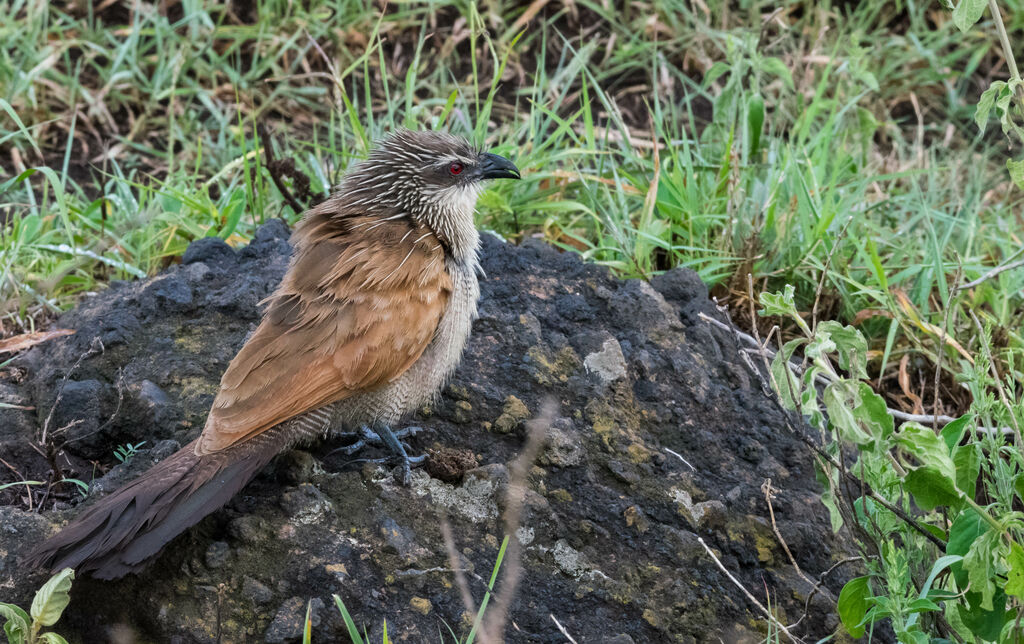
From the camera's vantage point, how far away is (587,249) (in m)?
4.88

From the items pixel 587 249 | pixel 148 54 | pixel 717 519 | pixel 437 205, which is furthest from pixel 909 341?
pixel 148 54

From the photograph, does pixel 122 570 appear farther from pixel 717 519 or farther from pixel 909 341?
pixel 909 341

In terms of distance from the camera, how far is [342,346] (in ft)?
10.7

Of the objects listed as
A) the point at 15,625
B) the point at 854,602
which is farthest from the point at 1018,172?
the point at 15,625

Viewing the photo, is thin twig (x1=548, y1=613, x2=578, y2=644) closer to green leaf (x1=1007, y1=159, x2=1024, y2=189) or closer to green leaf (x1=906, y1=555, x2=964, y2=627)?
green leaf (x1=906, y1=555, x2=964, y2=627)

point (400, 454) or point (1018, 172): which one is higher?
point (1018, 172)

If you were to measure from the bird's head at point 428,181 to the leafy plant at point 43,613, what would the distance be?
1.64 meters

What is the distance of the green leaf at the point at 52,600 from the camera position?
Answer: 263cm

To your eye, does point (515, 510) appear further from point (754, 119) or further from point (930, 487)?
point (754, 119)

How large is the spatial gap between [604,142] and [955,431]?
2959 mm

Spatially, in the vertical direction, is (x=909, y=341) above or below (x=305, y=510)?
below

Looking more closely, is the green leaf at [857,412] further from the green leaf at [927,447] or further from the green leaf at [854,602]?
the green leaf at [854,602]

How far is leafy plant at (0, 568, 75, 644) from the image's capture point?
261cm

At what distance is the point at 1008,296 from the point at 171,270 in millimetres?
3366
